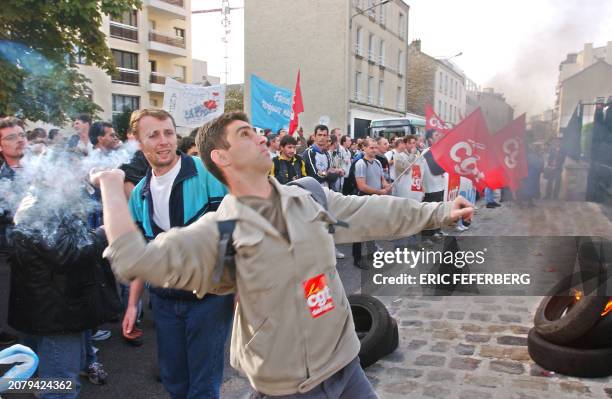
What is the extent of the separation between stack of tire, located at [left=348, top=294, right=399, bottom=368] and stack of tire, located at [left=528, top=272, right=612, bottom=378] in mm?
1173

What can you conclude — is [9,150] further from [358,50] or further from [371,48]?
[371,48]

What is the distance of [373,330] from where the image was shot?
14.4 ft

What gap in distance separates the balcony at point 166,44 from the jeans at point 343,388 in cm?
4079

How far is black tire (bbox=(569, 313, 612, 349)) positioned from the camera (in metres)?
3.94

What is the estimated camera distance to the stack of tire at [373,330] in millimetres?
4273

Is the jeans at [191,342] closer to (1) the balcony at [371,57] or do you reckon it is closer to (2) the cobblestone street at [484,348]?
(2) the cobblestone street at [484,348]

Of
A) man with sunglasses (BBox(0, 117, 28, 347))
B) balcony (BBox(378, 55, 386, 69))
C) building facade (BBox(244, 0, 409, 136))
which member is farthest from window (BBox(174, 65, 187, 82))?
man with sunglasses (BBox(0, 117, 28, 347))

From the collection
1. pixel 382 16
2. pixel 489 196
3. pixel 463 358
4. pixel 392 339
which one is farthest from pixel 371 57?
pixel 463 358

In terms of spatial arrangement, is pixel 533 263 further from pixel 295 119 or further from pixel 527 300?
pixel 295 119

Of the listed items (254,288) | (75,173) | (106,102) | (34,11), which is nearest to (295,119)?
(34,11)

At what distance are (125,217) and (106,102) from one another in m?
36.7

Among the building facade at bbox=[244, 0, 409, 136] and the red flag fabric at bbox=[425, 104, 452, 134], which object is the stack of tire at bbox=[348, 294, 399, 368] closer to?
the red flag fabric at bbox=[425, 104, 452, 134]

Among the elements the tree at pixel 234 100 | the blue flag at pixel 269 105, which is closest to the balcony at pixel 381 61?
the tree at pixel 234 100

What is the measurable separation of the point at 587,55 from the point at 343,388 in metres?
3.48
